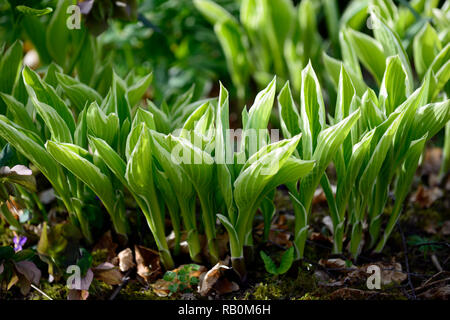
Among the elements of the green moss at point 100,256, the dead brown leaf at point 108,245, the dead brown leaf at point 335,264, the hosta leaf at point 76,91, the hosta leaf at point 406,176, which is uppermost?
the hosta leaf at point 76,91

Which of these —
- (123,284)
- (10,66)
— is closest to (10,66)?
(10,66)

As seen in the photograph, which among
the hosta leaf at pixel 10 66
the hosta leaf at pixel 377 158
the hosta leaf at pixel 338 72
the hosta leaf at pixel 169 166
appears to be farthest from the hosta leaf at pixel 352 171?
the hosta leaf at pixel 10 66

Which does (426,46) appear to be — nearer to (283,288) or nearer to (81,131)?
(283,288)

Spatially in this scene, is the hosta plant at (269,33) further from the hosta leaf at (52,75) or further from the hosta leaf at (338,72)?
the hosta leaf at (52,75)

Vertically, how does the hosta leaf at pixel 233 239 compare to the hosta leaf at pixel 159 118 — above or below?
below

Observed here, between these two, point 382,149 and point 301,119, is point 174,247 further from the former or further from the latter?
point 382,149

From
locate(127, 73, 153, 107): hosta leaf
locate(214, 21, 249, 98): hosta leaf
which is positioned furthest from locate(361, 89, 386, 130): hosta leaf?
locate(214, 21, 249, 98): hosta leaf

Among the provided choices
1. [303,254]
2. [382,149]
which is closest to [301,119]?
[382,149]

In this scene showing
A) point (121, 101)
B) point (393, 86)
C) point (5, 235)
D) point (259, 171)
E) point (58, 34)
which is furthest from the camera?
point (58, 34)

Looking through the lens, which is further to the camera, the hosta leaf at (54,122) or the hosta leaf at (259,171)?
the hosta leaf at (54,122)

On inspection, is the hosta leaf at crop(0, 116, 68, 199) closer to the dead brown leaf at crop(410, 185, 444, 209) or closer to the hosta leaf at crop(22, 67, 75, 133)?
the hosta leaf at crop(22, 67, 75, 133)

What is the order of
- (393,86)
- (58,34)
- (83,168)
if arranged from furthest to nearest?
(58,34) < (393,86) < (83,168)
